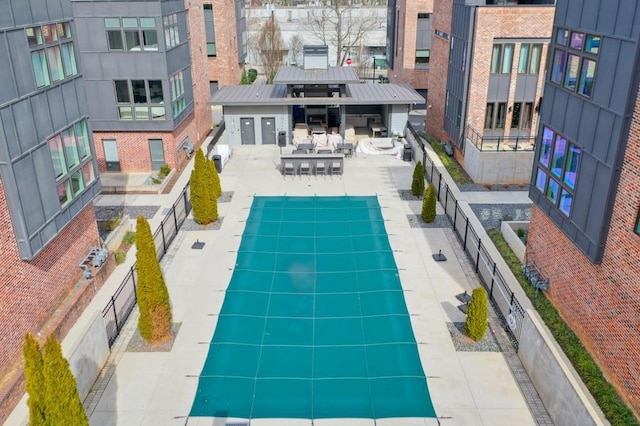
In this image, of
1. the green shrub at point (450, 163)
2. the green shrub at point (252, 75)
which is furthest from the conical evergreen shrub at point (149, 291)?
the green shrub at point (252, 75)

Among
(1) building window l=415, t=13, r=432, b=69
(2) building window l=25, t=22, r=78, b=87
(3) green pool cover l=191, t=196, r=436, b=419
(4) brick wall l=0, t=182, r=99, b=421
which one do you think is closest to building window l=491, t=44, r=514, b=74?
(3) green pool cover l=191, t=196, r=436, b=419

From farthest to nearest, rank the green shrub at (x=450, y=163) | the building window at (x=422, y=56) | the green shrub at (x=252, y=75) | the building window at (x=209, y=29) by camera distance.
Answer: the green shrub at (x=252, y=75) → the building window at (x=209, y=29) → the building window at (x=422, y=56) → the green shrub at (x=450, y=163)

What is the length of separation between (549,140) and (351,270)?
825 centimetres

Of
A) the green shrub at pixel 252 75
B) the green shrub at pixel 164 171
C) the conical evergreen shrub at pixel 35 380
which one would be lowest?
the green shrub at pixel 164 171

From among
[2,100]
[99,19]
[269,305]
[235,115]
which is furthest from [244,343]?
[235,115]

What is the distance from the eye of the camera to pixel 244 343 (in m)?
16.0

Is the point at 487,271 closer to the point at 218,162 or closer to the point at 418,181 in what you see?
the point at 418,181

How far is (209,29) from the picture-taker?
46.3 meters

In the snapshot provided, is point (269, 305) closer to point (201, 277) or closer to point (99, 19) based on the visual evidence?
point (201, 277)

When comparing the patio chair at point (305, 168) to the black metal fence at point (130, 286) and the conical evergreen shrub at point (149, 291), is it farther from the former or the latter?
the conical evergreen shrub at point (149, 291)

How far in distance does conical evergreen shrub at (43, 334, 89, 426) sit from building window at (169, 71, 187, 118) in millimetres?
20025

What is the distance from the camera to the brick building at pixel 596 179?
468 inches

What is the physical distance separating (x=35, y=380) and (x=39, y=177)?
6.59 metres

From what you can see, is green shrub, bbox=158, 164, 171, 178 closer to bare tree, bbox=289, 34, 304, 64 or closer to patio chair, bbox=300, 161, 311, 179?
patio chair, bbox=300, 161, 311, 179
